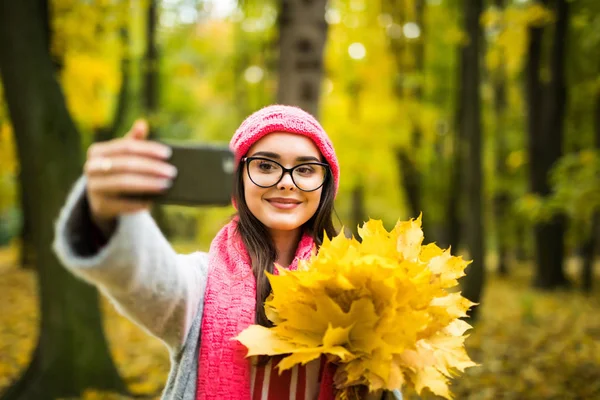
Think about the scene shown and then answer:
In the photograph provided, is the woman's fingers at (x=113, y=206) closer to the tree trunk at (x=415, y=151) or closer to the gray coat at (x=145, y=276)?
the gray coat at (x=145, y=276)

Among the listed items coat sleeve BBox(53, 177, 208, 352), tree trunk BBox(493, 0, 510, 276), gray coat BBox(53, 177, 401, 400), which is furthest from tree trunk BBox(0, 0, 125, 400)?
tree trunk BBox(493, 0, 510, 276)

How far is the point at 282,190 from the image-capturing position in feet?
4.69

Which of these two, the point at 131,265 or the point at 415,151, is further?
the point at 415,151

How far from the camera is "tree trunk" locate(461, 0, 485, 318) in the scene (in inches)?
270

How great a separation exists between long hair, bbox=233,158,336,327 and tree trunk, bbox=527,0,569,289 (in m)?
8.78

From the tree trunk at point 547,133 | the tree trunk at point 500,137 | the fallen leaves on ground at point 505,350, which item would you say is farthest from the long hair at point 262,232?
the tree trunk at point 500,137

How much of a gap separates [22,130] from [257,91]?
8.89 metres

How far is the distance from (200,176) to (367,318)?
0.51 m

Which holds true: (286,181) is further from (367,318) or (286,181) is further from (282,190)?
(367,318)

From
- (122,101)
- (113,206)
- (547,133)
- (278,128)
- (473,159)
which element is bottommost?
(113,206)

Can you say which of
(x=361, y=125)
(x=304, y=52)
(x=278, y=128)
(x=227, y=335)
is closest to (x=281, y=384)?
(x=227, y=335)

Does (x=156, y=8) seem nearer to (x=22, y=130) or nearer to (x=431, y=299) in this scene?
(x=22, y=130)

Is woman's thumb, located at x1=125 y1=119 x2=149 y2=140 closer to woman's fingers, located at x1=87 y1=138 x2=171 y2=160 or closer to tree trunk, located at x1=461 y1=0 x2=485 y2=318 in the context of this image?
woman's fingers, located at x1=87 y1=138 x2=171 y2=160

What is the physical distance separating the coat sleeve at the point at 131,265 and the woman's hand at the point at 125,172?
0.04 m
